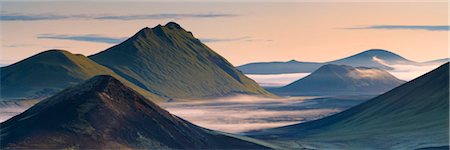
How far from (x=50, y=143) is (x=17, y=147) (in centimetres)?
783

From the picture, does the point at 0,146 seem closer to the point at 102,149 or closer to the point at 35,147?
the point at 35,147

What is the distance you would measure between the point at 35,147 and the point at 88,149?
9588mm

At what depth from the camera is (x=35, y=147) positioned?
193875mm

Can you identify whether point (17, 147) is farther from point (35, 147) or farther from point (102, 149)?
point (102, 149)

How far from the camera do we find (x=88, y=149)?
19775 cm

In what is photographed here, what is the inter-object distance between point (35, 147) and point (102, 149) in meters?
12.5

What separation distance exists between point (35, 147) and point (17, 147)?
10.9ft

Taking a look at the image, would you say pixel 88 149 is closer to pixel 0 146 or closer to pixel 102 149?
pixel 102 149

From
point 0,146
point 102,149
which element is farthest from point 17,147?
point 102,149

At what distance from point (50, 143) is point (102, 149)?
9279 millimetres

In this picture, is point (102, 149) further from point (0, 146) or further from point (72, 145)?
point (0, 146)

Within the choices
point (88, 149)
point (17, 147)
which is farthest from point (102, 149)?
point (17, 147)

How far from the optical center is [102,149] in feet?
655

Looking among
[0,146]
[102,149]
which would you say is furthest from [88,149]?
[0,146]
